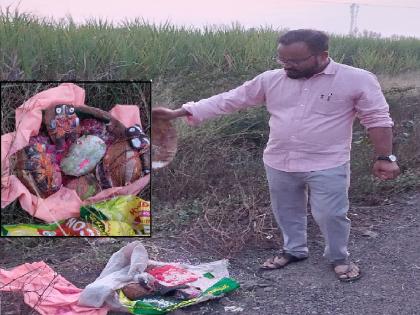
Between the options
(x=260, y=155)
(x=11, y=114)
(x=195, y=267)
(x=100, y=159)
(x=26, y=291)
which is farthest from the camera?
(x=260, y=155)

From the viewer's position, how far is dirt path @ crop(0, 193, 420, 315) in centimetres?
371

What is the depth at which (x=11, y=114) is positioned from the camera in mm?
2062

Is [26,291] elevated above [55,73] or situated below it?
below

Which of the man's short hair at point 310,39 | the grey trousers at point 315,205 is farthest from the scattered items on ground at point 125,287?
the man's short hair at point 310,39

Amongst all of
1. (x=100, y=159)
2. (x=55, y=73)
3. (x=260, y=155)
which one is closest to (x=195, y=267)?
(x=100, y=159)

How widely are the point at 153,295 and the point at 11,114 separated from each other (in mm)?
1810

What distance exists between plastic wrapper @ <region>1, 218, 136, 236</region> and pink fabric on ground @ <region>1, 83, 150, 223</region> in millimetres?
36

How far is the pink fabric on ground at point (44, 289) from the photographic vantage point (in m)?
3.40

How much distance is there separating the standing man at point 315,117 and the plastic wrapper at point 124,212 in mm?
1238

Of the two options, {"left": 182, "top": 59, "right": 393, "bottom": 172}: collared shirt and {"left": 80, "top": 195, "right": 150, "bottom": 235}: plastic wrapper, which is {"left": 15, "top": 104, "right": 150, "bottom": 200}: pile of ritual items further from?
{"left": 182, "top": 59, "right": 393, "bottom": 172}: collared shirt

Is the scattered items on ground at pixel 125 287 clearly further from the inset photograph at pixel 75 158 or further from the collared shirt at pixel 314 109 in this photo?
the inset photograph at pixel 75 158

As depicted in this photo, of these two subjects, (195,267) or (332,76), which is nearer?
(332,76)

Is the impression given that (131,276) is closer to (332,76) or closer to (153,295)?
(153,295)

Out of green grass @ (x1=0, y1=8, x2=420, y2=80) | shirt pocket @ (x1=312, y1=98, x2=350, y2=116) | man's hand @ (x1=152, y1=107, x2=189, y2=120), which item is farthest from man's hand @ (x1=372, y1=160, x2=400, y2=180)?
green grass @ (x1=0, y1=8, x2=420, y2=80)
